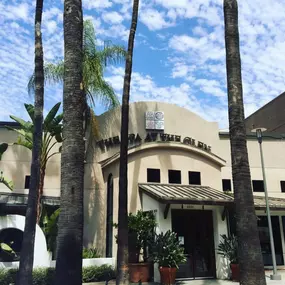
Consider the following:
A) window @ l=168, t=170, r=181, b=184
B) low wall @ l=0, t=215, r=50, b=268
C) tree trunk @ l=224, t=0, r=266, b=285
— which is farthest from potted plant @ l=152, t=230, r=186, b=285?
tree trunk @ l=224, t=0, r=266, b=285

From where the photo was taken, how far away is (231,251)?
15352mm

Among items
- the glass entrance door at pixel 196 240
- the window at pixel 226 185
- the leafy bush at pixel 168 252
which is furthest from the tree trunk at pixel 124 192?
the window at pixel 226 185

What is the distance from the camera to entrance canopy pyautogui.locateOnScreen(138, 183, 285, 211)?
49.9 feet

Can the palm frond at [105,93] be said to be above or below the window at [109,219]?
above

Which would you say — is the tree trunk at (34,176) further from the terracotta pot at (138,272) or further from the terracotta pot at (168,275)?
the terracotta pot at (168,275)

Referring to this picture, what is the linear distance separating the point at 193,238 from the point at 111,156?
6.21 meters

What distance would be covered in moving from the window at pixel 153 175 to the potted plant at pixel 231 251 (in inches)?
181

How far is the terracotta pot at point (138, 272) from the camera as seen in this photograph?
14930 millimetres

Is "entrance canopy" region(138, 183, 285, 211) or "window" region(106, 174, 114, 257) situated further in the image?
"window" region(106, 174, 114, 257)

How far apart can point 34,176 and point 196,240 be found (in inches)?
337

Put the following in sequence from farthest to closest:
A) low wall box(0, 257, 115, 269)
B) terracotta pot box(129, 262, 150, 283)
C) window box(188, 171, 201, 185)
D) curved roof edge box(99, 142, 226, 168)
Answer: window box(188, 171, 201, 185) < curved roof edge box(99, 142, 226, 168) < terracotta pot box(129, 262, 150, 283) < low wall box(0, 257, 115, 269)

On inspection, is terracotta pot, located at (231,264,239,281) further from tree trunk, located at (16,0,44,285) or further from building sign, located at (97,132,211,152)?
tree trunk, located at (16,0,44,285)

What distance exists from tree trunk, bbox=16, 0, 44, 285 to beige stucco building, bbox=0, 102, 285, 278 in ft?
19.9

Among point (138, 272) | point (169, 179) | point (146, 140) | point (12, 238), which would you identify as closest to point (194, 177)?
point (169, 179)
